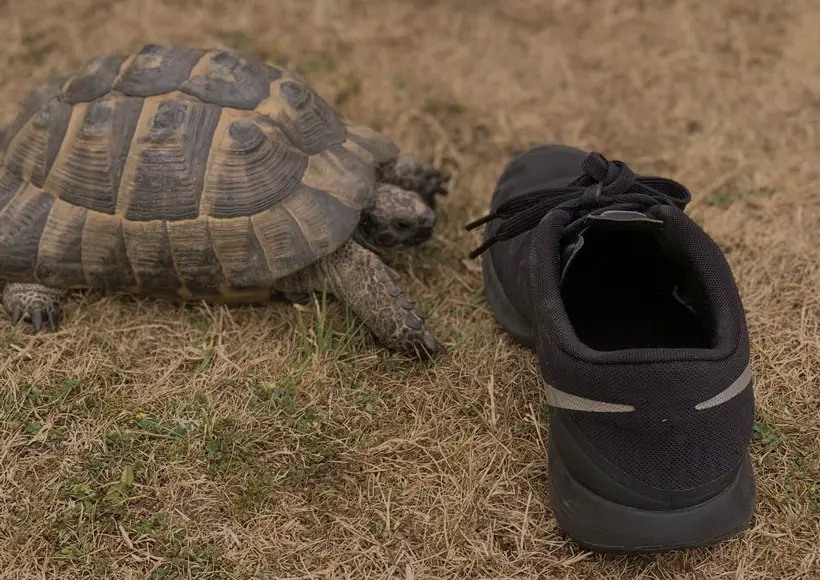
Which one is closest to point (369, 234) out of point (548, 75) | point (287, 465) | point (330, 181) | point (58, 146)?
point (330, 181)

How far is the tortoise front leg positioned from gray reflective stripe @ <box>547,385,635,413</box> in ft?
2.31

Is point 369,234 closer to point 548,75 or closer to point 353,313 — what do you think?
point 353,313

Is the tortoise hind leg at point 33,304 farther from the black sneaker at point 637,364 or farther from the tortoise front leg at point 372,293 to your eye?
the black sneaker at point 637,364

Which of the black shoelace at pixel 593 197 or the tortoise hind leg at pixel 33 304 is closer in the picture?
→ the black shoelace at pixel 593 197

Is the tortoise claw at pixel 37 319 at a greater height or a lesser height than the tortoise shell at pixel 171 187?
lesser

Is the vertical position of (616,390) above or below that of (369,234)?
above

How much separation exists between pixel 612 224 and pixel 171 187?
1647 millimetres

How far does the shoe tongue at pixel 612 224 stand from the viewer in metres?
2.29

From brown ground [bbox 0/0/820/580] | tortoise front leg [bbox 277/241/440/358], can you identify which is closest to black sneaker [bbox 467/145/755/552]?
brown ground [bbox 0/0/820/580]

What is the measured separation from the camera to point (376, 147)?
10.8 feet

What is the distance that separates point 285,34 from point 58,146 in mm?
2088

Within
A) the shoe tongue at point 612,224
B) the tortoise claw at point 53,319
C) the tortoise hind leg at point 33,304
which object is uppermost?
the shoe tongue at point 612,224

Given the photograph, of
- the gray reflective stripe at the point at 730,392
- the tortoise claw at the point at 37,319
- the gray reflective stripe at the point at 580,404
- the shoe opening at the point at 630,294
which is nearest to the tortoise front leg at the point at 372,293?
the shoe opening at the point at 630,294

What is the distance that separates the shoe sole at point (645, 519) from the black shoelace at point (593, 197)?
0.80 meters
